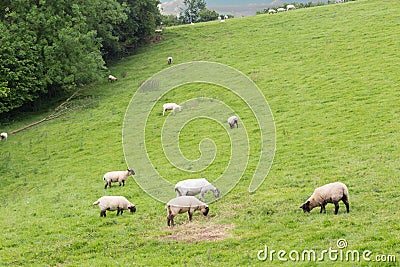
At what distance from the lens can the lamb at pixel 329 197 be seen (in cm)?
1508

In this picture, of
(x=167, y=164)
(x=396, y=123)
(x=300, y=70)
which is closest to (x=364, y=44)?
(x=300, y=70)

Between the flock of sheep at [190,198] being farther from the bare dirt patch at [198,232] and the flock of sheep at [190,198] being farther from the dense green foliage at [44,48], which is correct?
the dense green foliage at [44,48]

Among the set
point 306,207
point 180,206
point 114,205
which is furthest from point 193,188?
point 306,207

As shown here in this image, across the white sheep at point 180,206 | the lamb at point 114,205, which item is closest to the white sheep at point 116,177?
the lamb at point 114,205

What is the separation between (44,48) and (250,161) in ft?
82.0

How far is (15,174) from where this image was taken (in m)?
28.4

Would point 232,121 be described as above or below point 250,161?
above

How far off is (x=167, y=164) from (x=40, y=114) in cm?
2169

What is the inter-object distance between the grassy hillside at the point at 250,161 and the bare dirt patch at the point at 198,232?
0.07m

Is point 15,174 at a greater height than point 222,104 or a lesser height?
lesser

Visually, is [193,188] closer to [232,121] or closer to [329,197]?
[329,197]

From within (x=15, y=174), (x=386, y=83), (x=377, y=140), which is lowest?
(x=15, y=174)

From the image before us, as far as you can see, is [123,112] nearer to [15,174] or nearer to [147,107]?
[147,107]

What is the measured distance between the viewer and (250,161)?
953 inches
